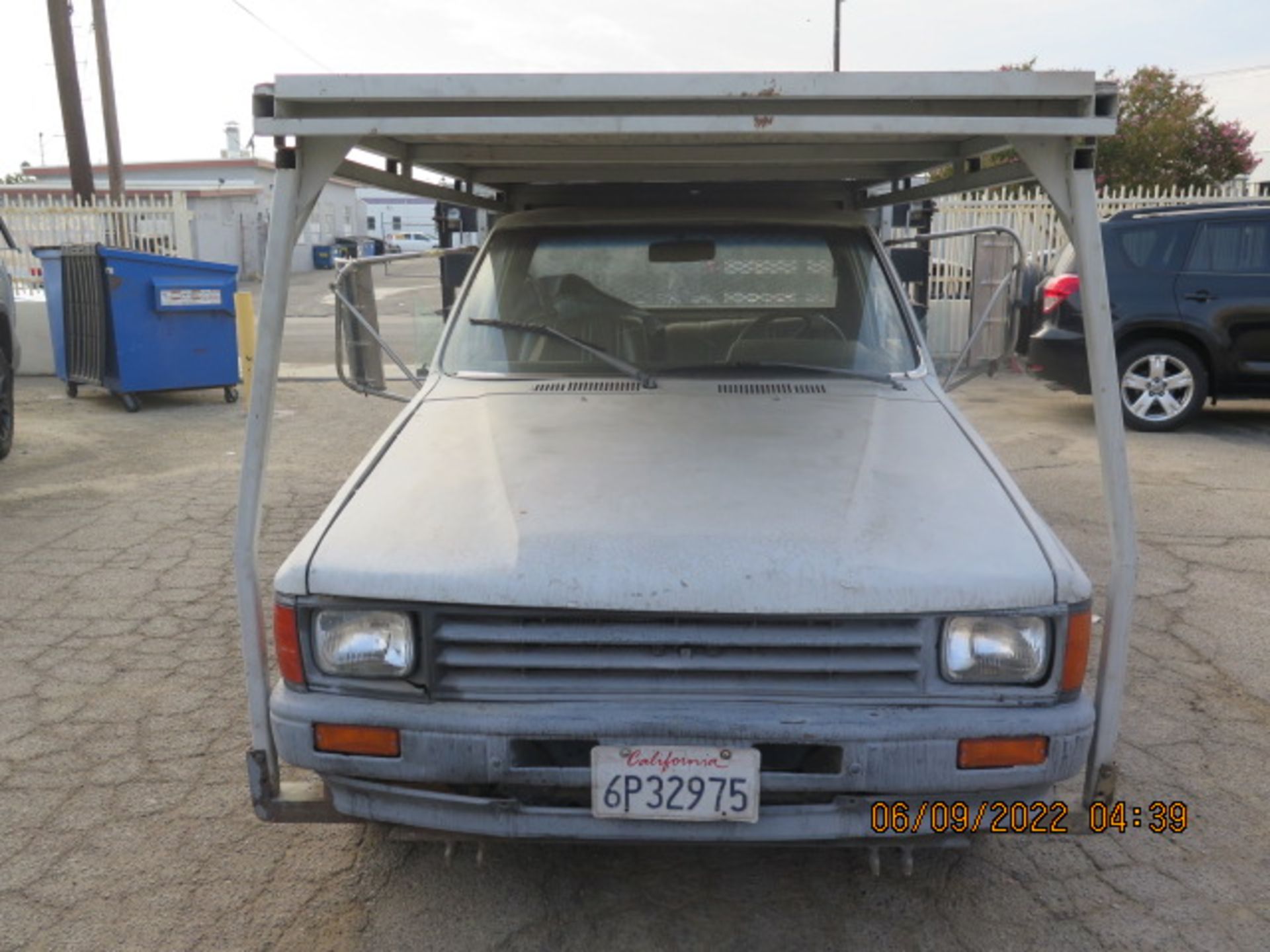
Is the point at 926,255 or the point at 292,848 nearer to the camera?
the point at 292,848

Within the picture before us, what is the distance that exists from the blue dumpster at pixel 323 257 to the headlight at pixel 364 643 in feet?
130

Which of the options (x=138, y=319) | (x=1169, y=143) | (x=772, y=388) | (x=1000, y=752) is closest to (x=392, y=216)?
(x=1169, y=143)

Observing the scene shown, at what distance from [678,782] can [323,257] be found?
40593 millimetres

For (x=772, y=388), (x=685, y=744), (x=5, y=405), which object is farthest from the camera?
(x=5, y=405)

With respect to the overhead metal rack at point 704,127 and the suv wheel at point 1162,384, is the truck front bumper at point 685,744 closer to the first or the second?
the overhead metal rack at point 704,127

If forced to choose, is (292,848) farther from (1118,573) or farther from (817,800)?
(1118,573)

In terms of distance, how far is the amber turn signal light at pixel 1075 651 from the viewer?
2.42 m

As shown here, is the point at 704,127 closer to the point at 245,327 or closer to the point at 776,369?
the point at 776,369

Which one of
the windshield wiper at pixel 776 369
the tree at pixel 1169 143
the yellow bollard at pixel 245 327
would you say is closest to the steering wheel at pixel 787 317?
the windshield wiper at pixel 776 369

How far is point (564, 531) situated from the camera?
8.36ft

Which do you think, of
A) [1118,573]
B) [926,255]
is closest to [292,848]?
[1118,573]

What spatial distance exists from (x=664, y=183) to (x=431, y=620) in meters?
2.66

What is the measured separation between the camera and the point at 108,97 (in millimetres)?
23266
